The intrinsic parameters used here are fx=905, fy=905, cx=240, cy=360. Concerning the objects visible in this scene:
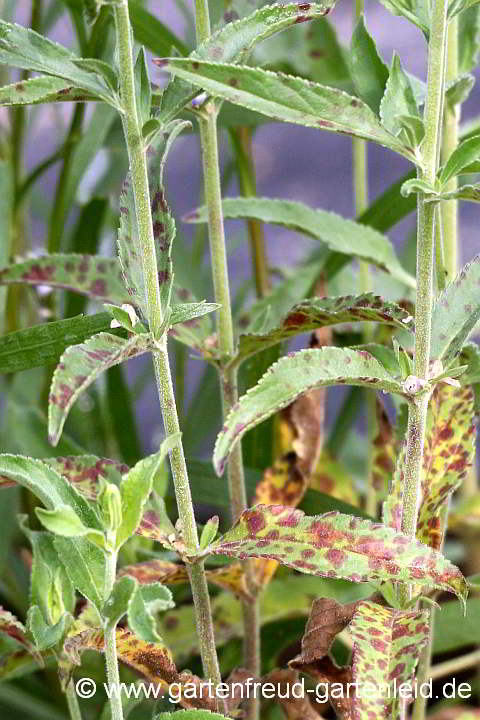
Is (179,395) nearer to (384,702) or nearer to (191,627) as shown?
(191,627)

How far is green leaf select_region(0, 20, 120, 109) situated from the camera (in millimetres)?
281

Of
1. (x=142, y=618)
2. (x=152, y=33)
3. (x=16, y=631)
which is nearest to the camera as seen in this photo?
(x=142, y=618)

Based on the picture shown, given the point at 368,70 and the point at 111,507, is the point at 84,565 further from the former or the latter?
the point at 368,70

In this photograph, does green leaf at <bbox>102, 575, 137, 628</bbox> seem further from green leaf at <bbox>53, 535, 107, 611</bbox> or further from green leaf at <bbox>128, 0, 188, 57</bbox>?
green leaf at <bbox>128, 0, 188, 57</bbox>

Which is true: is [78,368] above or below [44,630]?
above

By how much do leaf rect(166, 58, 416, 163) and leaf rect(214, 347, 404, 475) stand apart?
0.22ft

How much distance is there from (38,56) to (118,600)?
169mm

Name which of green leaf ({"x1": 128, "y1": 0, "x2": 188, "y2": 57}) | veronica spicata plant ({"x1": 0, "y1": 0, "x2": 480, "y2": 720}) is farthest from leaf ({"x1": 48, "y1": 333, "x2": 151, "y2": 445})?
green leaf ({"x1": 128, "y1": 0, "x2": 188, "y2": 57})

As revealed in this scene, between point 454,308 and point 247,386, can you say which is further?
point 247,386

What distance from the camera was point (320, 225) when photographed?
0.44 meters

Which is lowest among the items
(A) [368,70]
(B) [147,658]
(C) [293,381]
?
(B) [147,658]

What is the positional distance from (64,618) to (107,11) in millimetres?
263

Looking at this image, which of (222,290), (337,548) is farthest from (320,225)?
(337,548)

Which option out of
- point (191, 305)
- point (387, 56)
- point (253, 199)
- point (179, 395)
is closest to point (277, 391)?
point (191, 305)
